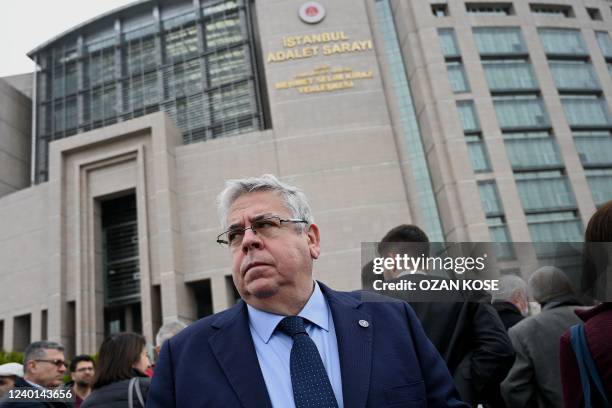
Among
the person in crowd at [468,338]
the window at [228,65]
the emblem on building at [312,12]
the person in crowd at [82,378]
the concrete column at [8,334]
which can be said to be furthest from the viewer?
the window at [228,65]

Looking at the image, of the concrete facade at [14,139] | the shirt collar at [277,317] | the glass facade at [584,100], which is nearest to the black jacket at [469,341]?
the shirt collar at [277,317]

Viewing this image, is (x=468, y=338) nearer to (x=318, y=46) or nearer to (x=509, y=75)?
(x=318, y=46)

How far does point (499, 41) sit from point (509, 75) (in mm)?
2539

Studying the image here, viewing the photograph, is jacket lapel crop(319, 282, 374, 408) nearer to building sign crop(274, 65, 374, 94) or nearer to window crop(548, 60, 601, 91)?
building sign crop(274, 65, 374, 94)

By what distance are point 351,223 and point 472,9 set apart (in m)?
18.5

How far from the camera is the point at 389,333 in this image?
2.04m

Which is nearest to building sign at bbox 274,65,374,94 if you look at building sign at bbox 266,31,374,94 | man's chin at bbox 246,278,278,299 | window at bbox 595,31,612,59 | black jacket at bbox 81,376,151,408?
building sign at bbox 266,31,374,94

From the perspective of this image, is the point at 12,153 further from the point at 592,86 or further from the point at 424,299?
the point at 424,299

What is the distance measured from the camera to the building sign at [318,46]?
109 feet

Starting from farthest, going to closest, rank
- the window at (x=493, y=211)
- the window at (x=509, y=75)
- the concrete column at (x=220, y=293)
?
1. the window at (x=509, y=75)
2. the window at (x=493, y=211)
3. the concrete column at (x=220, y=293)

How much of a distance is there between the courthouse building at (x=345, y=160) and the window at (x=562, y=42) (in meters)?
0.11

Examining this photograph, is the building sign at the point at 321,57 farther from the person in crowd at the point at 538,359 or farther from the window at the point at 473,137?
the person in crowd at the point at 538,359

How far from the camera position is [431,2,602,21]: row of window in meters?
36.2

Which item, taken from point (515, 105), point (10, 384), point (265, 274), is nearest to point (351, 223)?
point (515, 105)
